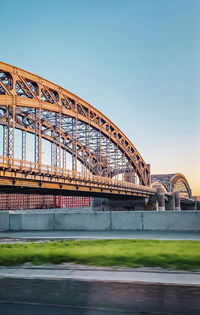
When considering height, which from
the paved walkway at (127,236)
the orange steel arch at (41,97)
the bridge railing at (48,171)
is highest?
the orange steel arch at (41,97)

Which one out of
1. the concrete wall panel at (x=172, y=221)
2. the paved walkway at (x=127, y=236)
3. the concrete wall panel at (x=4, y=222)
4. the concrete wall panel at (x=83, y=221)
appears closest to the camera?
the paved walkway at (x=127, y=236)

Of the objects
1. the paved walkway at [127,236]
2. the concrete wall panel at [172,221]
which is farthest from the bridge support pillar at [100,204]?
the paved walkway at [127,236]

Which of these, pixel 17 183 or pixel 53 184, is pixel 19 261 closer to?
pixel 17 183

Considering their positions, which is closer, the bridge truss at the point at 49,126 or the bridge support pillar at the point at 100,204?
the bridge truss at the point at 49,126

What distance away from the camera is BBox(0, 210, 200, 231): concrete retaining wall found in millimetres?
15148

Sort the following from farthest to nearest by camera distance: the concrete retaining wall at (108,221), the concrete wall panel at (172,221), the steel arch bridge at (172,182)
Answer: the steel arch bridge at (172,182) < the concrete retaining wall at (108,221) < the concrete wall panel at (172,221)

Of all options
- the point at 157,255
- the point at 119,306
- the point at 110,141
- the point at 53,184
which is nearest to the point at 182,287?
the point at 119,306

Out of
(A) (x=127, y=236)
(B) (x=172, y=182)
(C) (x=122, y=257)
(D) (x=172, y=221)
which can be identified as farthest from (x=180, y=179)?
(C) (x=122, y=257)

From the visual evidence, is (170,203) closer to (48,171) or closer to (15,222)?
(48,171)

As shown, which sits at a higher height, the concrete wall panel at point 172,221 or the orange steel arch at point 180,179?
the orange steel arch at point 180,179

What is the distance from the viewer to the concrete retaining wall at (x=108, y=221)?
1515 centimetres

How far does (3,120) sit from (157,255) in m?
35.3

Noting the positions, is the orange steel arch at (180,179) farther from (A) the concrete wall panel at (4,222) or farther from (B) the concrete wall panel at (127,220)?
(B) the concrete wall panel at (127,220)

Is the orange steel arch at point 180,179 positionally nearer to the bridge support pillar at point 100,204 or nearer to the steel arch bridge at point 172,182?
the steel arch bridge at point 172,182
